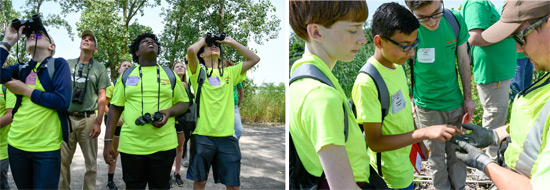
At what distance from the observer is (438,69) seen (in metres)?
1.65

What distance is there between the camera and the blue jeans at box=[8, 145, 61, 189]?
6.49 feet

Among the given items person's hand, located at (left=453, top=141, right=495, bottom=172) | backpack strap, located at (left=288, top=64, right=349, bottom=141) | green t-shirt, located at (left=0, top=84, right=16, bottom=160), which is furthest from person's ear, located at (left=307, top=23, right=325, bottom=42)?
green t-shirt, located at (left=0, top=84, right=16, bottom=160)

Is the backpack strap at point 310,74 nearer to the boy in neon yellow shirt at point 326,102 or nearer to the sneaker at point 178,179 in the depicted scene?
the boy in neon yellow shirt at point 326,102

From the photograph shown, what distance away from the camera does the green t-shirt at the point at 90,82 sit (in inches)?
114

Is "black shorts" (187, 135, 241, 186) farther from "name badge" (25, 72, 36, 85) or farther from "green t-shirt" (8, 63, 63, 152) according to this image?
→ "name badge" (25, 72, 36, 85)

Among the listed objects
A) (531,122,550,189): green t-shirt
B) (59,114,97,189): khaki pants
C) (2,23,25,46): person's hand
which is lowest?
(59,114,97,189): khaki pants

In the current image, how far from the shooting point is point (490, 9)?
1.68 metres

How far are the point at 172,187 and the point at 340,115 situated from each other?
108 inches

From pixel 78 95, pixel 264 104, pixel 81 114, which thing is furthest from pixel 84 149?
pixel 264 104

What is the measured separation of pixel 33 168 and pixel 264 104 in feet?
16.6

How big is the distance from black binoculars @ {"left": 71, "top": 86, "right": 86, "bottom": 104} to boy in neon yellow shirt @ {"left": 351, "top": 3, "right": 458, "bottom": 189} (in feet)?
7.72

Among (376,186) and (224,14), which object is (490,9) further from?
(224,14)

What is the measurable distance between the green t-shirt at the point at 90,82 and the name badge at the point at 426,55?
2.38m

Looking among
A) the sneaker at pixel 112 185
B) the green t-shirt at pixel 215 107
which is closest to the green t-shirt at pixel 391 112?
the green t-shirt at pixel 215 107
